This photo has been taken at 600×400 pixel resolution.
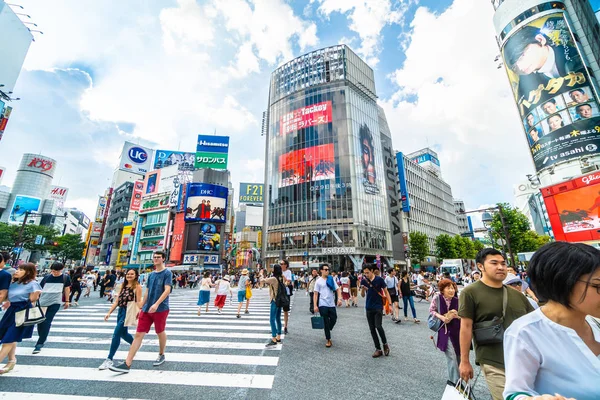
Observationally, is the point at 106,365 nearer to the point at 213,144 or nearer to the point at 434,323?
the point at 434,323

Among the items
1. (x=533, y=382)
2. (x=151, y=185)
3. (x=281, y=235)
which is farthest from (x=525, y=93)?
(x=151, y=185)

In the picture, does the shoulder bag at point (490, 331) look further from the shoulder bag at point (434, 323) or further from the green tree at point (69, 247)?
the green tree at point (69, 247)

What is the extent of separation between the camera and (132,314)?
5047mm

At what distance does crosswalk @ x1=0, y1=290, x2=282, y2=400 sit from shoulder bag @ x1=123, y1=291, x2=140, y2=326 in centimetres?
79

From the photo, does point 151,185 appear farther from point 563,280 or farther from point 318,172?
point 563,280

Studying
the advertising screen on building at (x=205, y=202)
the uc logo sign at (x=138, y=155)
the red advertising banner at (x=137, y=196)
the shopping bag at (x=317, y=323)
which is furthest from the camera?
the uc logo sign at (x=138, y=155)

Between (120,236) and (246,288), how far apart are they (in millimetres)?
64542

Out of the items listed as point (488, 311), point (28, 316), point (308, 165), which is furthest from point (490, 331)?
point (308, 165)

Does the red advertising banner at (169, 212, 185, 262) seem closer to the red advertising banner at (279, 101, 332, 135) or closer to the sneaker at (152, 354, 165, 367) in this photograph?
the red advertising banner at (279, 101, 332, 135)

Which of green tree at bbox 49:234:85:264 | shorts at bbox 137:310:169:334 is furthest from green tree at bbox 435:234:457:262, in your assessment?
green tree at bbox 49:234:85:264

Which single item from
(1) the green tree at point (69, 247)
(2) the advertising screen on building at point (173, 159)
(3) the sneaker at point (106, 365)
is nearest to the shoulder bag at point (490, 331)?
(3) the sneaker at point (106, 365)

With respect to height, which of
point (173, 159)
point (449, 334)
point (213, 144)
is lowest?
point (449, 334)

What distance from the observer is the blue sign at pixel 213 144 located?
54.7 metres

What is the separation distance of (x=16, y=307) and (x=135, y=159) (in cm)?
8462
